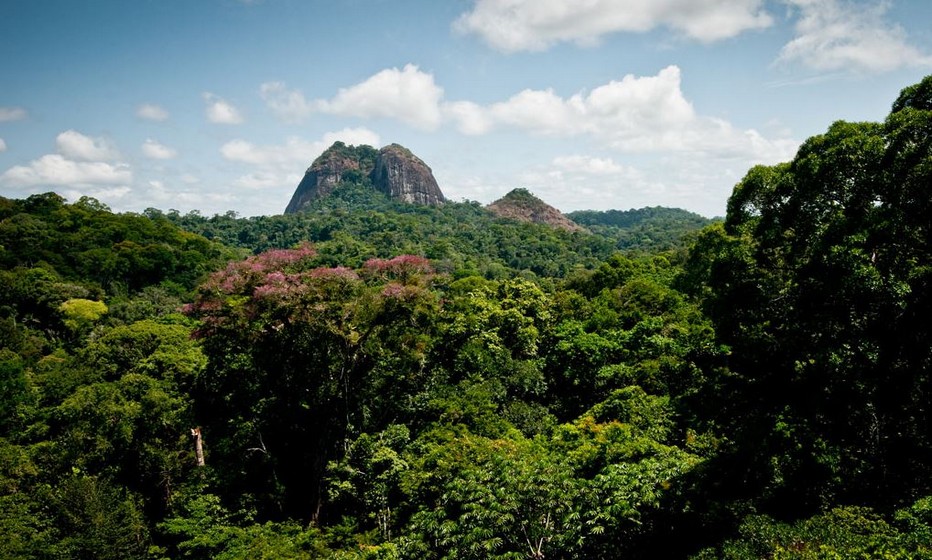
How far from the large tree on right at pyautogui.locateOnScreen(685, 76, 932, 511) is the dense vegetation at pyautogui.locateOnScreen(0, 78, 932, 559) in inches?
1.5

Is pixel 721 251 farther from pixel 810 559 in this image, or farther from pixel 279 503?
pixel 279 503

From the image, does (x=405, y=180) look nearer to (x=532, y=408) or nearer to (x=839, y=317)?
(x=532, y=408)

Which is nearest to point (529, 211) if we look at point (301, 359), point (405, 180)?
point (405, 180)

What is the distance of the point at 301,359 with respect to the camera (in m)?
15.6

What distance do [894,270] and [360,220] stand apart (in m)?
108

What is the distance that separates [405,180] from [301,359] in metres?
153

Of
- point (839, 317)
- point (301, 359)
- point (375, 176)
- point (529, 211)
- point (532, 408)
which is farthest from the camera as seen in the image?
point (375, 176)

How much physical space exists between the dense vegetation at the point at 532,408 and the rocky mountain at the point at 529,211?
403 feet

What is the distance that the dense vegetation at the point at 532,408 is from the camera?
7918mm

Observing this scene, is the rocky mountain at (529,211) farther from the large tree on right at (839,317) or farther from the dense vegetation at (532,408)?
the large tree on right at (839,317)

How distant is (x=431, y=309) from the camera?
53.0 feet

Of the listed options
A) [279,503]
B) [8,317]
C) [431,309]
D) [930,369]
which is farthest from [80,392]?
[8,317]

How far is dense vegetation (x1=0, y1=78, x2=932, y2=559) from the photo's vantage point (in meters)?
7.92

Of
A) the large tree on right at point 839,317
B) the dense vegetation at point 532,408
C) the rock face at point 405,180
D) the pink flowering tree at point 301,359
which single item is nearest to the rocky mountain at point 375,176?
the rock face at point 405,180
